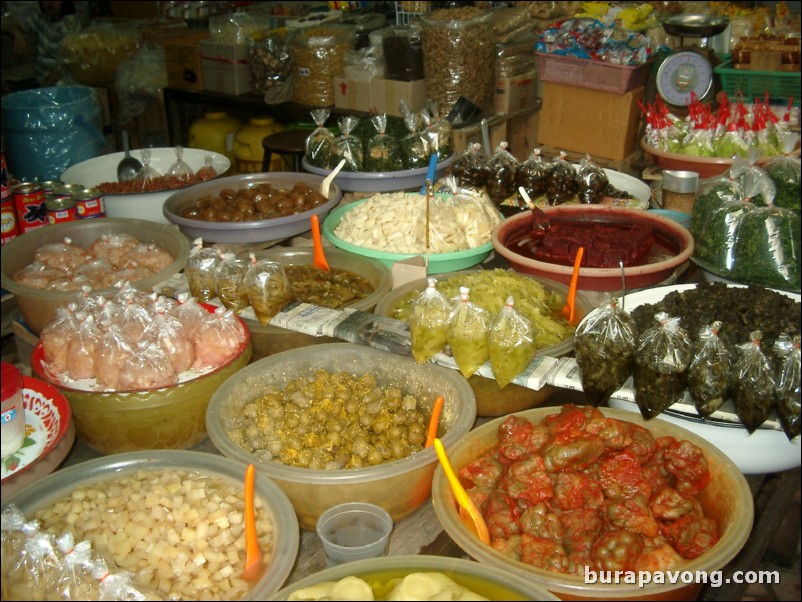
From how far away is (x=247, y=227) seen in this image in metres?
2.79

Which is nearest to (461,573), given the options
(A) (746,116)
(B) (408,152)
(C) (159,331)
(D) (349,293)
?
(C) (159,331)

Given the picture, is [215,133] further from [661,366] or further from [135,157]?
[661,366]

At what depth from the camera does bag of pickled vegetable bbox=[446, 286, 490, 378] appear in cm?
182

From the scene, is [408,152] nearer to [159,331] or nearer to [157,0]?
[159,331]

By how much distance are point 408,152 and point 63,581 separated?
2423 mm

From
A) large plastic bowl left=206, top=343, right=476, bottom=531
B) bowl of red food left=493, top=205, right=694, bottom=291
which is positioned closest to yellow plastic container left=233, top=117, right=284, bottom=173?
bowl of red food left=493, top=205, right=694, bottom=291

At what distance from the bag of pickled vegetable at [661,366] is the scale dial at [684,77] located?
2.82 meters

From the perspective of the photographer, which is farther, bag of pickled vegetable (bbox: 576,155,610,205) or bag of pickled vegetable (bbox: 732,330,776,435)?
bag of pickled vegetable (bbox: 576,155,610,205)

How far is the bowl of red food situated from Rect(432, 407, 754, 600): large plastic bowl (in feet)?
2.23

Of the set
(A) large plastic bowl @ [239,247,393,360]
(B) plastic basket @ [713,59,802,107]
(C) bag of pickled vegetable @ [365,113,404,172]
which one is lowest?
(A) large plastic bowl @ [239,247,393,360]

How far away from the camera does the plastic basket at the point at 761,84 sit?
4074 millimetres

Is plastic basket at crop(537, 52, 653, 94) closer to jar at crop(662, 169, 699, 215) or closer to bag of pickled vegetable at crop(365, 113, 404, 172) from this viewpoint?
jar at crop(662, 169, 699, 215)

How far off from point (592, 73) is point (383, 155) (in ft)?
5.73

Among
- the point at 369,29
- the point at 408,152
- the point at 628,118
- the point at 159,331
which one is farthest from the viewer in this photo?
the point at 369,29
